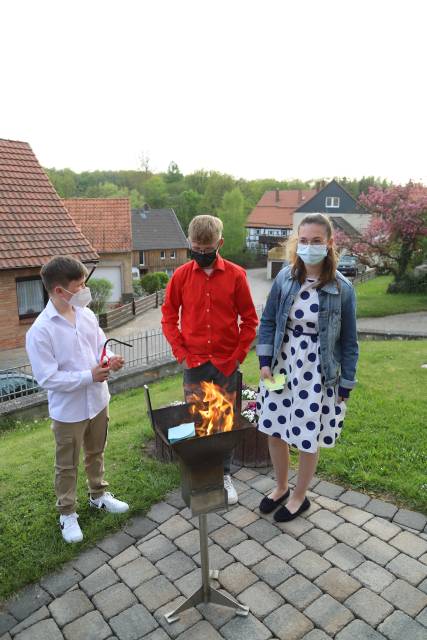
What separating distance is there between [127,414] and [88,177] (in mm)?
79469

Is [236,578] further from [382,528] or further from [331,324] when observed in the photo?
[331,324]

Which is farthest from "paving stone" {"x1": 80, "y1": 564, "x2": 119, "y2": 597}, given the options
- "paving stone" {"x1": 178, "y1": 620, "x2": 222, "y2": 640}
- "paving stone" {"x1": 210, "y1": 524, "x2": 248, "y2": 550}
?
"paving stone" {"x1": 210, "y1": 524, "x2": 248, "y2": 550}

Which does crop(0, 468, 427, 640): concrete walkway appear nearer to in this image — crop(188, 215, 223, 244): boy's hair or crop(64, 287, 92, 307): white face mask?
crop(64, 287, 92, 307): white face mask

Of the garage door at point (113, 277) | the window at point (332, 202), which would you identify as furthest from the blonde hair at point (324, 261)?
the window at point (332, 202)

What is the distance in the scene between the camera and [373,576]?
10.5 feet

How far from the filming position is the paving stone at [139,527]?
147 inches

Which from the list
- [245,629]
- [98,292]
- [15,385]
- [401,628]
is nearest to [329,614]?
[401,628]

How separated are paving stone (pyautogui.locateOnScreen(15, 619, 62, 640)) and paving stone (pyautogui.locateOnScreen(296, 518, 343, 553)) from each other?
1.57 m

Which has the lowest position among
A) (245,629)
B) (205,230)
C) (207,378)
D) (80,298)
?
(245,629)

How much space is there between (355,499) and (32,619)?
2611 mm

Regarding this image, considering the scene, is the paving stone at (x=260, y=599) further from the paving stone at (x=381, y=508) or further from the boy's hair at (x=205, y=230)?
the boy's hair at (x=205, y=230)

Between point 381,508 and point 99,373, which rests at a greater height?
point 99,373

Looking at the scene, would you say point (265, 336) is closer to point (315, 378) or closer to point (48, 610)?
point (315, 378)

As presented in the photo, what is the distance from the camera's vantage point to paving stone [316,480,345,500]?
164 inches
